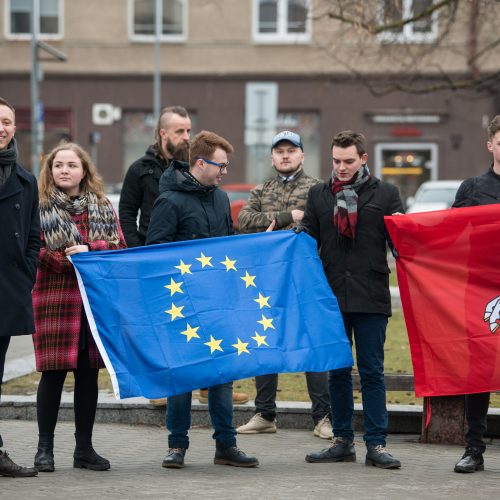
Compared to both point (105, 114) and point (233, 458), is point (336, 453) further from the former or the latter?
point (105, 114)

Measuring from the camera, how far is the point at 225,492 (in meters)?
7.11

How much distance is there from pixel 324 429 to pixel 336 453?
2.90 feet

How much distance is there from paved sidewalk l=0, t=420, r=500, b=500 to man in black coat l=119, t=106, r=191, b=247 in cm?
149

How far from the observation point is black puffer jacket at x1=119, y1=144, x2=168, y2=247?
951 cm

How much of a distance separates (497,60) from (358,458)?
97.6ft

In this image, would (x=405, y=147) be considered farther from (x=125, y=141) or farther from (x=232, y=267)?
(x=232, y=267)

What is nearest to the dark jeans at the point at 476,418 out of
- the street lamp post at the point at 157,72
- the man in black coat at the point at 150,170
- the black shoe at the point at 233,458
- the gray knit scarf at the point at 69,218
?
the black shoe at the point at 233,458

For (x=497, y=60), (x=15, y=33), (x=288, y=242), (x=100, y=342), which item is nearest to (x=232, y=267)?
(x=288, y=242)

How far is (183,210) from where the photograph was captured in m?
8.02

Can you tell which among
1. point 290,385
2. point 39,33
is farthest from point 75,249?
point 39,33

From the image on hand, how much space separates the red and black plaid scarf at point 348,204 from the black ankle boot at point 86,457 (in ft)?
6.27

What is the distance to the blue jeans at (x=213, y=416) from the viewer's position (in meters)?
7.96

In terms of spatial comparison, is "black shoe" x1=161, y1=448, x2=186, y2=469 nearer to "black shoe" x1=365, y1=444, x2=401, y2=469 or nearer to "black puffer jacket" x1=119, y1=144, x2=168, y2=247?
"black shoe" x1=365, y1=444, x2=401, y2=469

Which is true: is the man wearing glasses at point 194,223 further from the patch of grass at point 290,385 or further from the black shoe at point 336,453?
the patch of grass at point 290,385
